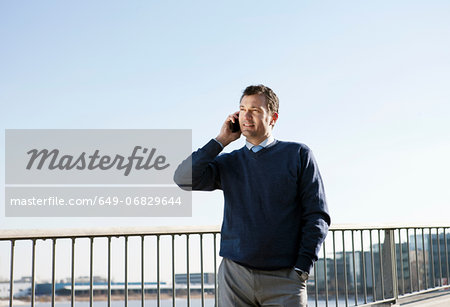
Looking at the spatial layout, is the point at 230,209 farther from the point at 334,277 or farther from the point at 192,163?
the point at 334,277

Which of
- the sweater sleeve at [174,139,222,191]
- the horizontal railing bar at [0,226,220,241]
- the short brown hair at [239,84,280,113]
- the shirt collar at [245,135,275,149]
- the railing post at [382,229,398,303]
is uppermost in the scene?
the short brown hair at [239,84,280,113]

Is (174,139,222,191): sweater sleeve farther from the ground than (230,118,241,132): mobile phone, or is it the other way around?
(230,118,241,132): mobile phone

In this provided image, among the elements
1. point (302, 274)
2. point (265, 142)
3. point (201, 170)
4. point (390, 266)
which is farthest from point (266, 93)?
point (390, 266)

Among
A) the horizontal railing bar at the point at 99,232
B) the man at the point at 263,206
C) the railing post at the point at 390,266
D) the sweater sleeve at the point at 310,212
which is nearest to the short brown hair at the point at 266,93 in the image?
the man at the point at 263,206

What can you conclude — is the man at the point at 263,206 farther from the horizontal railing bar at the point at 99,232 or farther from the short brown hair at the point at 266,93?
the horizontal railing bar at the point at 99,232

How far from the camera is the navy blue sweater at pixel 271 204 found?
2717 millimetres

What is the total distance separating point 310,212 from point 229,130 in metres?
0.61

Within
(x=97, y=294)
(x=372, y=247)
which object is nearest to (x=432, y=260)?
(x=372, y=247)

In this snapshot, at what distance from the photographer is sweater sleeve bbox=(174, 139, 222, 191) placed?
114 inches

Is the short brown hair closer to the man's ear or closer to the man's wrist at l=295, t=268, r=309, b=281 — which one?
the man's ear

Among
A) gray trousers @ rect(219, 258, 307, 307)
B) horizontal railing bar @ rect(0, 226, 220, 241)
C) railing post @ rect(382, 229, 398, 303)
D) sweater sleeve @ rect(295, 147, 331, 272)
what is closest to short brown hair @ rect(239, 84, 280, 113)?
sweater sleeve @ rect(295, 147, 331, 272)

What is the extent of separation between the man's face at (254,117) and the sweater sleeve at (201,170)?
18 centimetres

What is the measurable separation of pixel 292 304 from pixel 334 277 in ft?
10.7

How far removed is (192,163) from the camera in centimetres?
293
